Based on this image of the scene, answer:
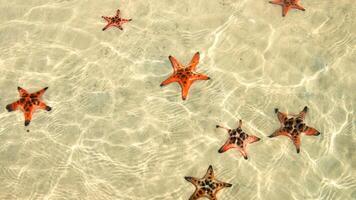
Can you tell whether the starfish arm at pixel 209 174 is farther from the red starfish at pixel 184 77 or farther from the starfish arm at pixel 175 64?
the starfish arm at pixel 175 64

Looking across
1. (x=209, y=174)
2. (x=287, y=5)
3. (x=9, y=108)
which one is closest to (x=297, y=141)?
(x=209, y=174)

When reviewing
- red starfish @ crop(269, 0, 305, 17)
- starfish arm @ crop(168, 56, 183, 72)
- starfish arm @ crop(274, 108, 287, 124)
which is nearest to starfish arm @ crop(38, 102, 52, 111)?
starfish arm @ crop(168, 56, 183, 72)

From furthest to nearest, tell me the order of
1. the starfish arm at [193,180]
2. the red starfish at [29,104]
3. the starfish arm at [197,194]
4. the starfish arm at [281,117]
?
1. the red starfish at [29,104]
2. the starfish arm at [281,117]
3. the starfish arm at [193,180]
4. the starfish arm at [197,194]

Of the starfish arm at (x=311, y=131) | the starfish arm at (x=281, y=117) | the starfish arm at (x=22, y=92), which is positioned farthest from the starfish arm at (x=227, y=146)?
the starfish arm at (x=22, y=92)

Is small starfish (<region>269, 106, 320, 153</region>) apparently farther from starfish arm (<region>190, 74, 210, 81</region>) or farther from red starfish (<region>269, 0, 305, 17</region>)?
red starfish (<region>269, 0, 305, 17</region>)

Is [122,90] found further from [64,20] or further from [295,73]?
[295,73]
